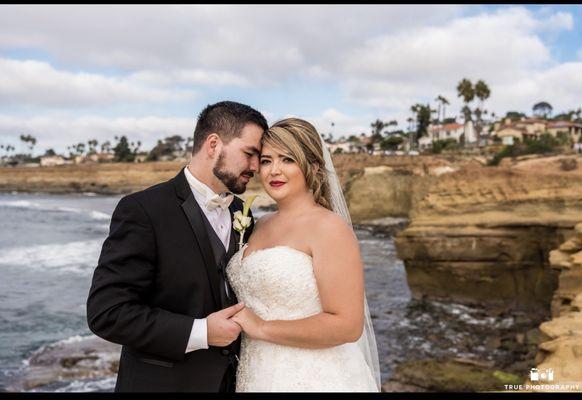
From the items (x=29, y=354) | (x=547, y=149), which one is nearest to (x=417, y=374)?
(x=29, y=354)

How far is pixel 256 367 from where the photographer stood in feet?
10.7

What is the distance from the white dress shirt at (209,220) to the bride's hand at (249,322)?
21cm

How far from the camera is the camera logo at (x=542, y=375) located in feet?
17.8

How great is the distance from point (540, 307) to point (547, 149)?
27.3 meters

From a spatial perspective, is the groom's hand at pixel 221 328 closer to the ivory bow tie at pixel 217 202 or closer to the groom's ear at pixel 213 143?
the ivory bow tie at pixel 217 202

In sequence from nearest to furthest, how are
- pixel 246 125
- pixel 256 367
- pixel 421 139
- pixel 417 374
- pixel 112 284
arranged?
pixel 112 284
pixel 246 125
pixel 256 367
pixel 417 374
pixel 421 139

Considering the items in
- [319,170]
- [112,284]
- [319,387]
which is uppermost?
[319,170]

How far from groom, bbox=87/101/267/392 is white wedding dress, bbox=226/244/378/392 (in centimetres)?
11

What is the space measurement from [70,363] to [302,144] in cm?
1102

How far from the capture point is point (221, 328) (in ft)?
8.97

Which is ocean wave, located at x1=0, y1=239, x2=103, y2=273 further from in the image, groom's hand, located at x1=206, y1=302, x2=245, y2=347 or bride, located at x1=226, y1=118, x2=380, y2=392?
groom's hand, located at x1=206, y1=302, x2=245, y2=347

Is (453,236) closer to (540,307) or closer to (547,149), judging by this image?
(540,307)

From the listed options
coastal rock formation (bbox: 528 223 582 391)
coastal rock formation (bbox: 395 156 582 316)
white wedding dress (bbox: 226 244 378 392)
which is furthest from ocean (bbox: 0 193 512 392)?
white wedding dress (bbox: 226 244 378 392)

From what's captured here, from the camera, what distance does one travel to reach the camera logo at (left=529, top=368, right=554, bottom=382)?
5.41 m
